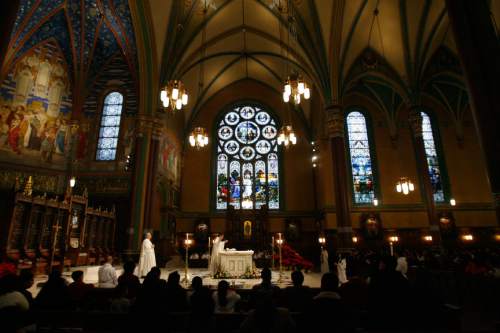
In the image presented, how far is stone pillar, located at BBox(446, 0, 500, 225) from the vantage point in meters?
4.92

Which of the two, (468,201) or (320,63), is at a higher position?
(320,63)

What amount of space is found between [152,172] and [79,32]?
8.48 metres

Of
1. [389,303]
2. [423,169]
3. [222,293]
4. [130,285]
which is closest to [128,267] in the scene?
[130,285]

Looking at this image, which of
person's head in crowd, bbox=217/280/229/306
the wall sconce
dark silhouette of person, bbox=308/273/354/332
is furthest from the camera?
the wall sconce

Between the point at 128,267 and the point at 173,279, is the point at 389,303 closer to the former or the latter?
the point at 173,279

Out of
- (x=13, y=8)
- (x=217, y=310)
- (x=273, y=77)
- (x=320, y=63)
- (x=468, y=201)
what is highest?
(x=273, y=77)

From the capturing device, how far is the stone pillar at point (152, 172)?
43.8 ft

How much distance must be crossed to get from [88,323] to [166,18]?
46.9ft

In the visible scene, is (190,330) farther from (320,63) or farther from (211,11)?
(211,11)

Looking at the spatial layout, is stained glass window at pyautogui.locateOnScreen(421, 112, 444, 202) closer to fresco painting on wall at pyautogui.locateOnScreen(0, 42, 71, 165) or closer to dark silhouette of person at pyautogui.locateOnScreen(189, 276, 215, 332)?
dark silhouette of person at pyautogui.locateOnScreen(189, 276, 215, 332)

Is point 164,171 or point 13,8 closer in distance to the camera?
point 13,8

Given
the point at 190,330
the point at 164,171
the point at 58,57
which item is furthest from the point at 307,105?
the point at 190,330

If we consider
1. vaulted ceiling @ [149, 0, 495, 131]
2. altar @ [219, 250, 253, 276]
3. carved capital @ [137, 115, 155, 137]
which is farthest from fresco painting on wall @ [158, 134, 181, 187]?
altar @ [219, 250, 253, 276]

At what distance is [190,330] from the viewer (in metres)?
2.80
